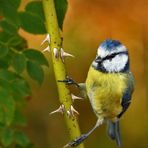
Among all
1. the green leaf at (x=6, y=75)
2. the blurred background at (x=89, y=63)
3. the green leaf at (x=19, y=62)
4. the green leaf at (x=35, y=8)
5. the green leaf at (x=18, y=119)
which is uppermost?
the green leaf at (x=35, y=8)

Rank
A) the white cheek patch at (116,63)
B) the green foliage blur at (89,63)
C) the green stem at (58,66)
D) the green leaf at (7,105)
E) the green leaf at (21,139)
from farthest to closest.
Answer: the green foliage blur at (89,63), the green leaf at (21,139), the green leaf at (7,105), the white cheek patch at (116,63), the green stem at (58,66)

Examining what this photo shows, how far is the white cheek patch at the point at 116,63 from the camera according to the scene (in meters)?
1.28

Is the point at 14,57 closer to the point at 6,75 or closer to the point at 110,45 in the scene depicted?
the point at 6,75

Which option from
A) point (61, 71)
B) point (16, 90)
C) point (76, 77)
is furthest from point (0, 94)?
point (76, 77)

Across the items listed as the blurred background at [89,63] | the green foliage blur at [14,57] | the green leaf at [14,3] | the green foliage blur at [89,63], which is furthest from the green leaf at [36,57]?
the blurred background at [89,63]

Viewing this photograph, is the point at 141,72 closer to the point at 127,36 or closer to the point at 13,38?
the point at 127,36

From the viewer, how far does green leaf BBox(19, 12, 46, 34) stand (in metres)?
1.39

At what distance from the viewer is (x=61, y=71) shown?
1.16m

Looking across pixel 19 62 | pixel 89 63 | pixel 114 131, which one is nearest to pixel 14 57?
pixel 19 62

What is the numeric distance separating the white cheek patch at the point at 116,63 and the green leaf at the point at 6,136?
0.31 meters

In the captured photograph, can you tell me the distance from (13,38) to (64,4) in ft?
0.69

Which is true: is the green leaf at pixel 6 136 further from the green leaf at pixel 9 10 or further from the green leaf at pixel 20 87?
the green leaf at pixel 9 10

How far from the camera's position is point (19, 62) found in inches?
55.2

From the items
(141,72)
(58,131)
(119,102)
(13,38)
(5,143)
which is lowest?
(58,131)
